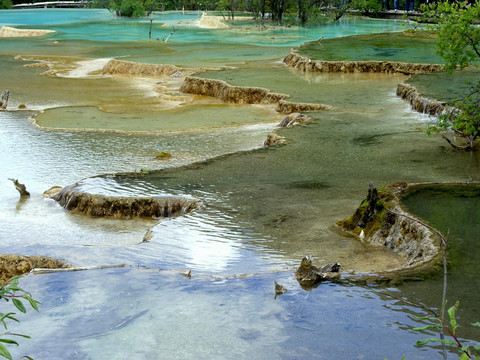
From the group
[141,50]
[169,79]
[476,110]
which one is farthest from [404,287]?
[141,50]

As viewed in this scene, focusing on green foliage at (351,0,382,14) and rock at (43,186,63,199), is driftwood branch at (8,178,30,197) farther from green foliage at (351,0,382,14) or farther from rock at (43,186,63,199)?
green foliage at (351,0,382,14)

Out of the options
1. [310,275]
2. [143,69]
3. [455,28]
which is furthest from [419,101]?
[143,69]

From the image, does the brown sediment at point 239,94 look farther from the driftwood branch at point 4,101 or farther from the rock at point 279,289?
the rock at point 279,289

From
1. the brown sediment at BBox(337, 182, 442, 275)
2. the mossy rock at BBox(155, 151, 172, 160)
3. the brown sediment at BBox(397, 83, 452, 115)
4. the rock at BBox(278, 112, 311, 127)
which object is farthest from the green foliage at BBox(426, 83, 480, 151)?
the mossy rock at BBox(155, 151, 172, 160)

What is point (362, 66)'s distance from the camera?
2181 centimetres

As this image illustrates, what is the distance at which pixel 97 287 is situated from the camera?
6.44 meters

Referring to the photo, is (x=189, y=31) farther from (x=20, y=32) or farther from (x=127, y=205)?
(x=127, y=205)

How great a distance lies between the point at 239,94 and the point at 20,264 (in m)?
11.8

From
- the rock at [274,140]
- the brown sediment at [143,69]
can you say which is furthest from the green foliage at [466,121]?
the brown sediment at [143,69]

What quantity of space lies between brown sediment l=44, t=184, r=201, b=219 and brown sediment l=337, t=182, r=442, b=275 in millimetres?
2102

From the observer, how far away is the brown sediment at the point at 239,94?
16.4 meters

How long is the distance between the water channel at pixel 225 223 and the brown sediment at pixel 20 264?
18 centimetres

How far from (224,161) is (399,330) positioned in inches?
249

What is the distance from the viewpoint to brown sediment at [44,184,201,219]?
9.24 meters
